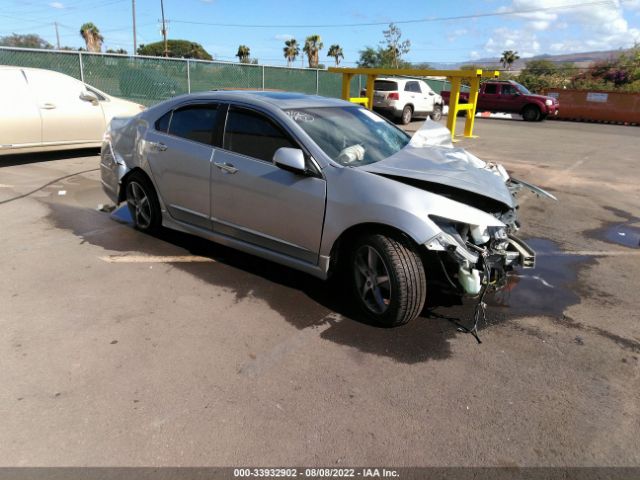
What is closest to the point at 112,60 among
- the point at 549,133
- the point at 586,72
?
the point at 549,133

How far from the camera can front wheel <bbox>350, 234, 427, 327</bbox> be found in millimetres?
3392

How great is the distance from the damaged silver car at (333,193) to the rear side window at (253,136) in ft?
0.03

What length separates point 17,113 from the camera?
895 cm

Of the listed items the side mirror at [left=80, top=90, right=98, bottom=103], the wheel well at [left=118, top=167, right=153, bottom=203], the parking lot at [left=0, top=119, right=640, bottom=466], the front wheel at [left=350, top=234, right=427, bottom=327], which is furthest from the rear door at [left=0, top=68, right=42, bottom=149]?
the front wheel at [left=350, top=234, right=427, bottom=327]

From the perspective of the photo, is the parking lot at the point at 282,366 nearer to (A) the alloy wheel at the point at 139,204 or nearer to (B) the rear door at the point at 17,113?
(A) the alloy wheel at the point at 139,204

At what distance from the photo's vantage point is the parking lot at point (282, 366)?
248 cm

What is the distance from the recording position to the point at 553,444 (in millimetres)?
2535

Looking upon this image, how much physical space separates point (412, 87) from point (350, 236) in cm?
1818

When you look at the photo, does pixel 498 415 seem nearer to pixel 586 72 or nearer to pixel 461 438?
pixel 461 438

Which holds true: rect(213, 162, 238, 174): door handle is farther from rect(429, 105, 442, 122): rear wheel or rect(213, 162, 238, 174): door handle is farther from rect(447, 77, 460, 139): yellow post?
rect(429, 105, 442, 122): rear wheel

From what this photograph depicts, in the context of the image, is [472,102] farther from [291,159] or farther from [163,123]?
[291,159]

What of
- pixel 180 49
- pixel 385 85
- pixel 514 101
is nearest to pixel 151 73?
pixel 385 85

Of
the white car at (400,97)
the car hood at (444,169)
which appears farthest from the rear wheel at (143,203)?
the white car at (400,97)

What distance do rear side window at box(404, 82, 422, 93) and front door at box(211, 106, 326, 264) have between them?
16931 mm
